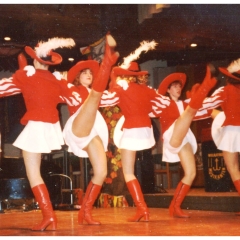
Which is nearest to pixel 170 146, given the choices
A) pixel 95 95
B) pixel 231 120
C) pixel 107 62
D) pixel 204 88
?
pixel 231 120

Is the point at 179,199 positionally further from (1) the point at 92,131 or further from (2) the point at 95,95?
(2) the point at 95,95

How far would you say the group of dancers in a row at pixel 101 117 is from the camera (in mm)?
3172

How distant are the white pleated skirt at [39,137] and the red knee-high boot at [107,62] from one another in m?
0.46

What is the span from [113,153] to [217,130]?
219 centimetres

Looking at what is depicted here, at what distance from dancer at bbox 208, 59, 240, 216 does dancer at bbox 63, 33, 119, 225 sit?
118 cm

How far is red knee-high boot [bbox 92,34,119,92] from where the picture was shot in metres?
3.04

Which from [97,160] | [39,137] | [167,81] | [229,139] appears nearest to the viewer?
[39,137]

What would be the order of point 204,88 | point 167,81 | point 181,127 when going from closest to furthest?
point 204,88 < point 181,127 < point 167,81

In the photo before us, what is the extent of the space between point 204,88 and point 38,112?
1.34 m

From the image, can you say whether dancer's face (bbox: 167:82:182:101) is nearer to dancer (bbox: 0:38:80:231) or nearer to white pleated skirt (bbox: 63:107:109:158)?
white pleated skirt (bbox: 63:107:109:158)

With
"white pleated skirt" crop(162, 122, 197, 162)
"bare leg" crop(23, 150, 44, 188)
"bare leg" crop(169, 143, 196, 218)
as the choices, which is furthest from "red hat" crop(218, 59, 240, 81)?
"bare leg" crop(23, 150, 44, 188)

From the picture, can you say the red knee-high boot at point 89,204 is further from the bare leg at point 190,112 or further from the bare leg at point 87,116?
the bare leg at point 190,112

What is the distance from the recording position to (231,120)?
158 inches

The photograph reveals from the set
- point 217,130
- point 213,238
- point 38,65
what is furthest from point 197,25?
point 213,238
